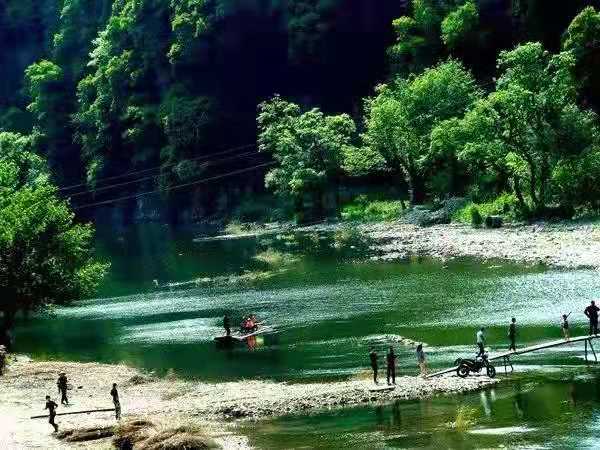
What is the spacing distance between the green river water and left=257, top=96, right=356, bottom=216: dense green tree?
75.2 ft

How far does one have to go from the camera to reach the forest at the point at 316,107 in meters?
89.1

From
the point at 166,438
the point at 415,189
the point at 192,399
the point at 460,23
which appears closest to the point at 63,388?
the point at 192,399

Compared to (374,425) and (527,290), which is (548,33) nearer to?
(527,290)

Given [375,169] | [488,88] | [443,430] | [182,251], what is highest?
[488,88]

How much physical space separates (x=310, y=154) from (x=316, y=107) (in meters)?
23.8

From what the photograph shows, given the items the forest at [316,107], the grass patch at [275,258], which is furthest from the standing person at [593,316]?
the grass patch at [275,258]

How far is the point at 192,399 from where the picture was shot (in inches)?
1655

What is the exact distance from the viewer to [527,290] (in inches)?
2290

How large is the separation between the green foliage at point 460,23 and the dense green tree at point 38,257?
72.2m

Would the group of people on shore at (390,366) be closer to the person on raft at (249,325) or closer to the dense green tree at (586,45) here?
the person on raft at (249,325)

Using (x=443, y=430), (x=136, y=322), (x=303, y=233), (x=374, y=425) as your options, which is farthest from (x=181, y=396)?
(x=303, y=233)

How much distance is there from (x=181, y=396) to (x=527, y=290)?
2483cm

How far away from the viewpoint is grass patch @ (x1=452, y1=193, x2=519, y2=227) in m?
91.4

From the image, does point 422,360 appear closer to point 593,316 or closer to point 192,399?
point 593,316
